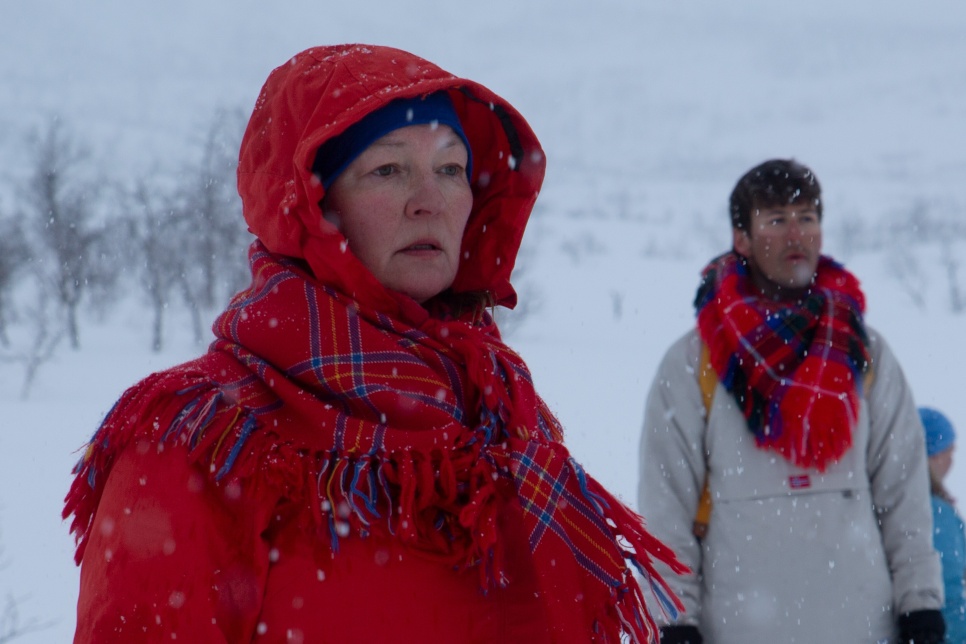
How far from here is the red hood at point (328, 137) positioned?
147 centimetres

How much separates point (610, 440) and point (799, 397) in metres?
8.52

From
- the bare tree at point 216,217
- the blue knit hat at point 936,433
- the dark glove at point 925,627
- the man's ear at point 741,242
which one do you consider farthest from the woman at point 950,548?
the bare tree at point 216,217

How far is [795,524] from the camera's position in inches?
101

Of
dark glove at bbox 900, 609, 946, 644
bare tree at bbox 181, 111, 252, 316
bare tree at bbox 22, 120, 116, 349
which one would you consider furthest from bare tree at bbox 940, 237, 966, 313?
dark glove at bbox 900, 609, 946, 644

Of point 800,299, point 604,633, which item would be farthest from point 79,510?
point 800,299

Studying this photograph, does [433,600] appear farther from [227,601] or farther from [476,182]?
[476,182]

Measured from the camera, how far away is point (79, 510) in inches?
55.7

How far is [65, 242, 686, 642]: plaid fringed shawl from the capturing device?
1.36 meters

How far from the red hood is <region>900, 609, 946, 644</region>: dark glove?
150 centimetres

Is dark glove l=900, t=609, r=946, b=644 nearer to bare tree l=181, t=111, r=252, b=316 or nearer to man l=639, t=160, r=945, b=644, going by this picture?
man l=639, t=160, r=945, b=644

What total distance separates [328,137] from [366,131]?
130 millimetres

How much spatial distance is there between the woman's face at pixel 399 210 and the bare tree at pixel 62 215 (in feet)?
72.9

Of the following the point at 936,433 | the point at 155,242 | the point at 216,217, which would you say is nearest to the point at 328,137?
the point at 936,433

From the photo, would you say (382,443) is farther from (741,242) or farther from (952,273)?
(952,273)
